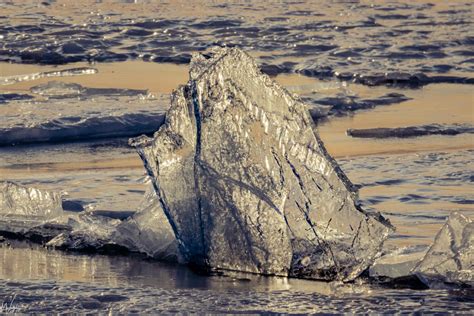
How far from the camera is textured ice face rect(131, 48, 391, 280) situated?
461cm

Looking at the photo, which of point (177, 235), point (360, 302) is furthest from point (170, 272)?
point (360, 302)

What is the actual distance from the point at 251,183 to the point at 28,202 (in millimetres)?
1232

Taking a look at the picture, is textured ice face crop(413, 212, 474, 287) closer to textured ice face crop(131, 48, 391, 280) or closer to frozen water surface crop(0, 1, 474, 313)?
frozen water surface crop(0, 1, 474, 313)

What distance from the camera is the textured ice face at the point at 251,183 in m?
4.61

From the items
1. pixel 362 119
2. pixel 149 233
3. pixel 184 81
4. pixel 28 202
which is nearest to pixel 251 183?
pixel 149 233

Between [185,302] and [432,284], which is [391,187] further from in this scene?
[185,302]

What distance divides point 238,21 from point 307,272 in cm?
1155

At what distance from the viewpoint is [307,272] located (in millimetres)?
4547

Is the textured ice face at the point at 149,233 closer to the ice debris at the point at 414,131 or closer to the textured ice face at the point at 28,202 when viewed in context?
the textured ice face at the point at 28,202

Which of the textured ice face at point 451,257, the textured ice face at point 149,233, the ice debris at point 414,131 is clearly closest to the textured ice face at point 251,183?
the textured ice face at point 149,233

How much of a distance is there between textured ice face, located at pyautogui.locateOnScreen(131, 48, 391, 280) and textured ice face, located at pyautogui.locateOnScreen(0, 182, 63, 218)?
27.2 inches

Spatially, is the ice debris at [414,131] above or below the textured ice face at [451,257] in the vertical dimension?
below

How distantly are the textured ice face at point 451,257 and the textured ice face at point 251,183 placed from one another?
29cm

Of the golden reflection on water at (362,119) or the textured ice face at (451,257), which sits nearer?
the textured ice face at (451,257)
